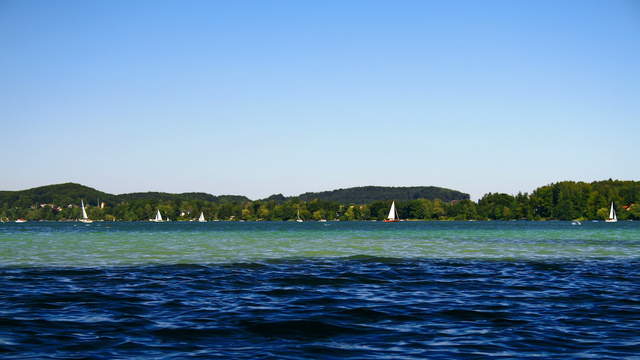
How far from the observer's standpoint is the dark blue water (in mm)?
16281

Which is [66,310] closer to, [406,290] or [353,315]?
[353,315]

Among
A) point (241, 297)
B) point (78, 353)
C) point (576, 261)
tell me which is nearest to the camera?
point (78, 353)

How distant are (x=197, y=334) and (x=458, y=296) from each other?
1264 cm

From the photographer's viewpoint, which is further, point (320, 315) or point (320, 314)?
point (320, 314)

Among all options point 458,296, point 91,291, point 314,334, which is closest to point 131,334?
point 314,334

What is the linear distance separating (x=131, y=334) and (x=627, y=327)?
14.7 meters

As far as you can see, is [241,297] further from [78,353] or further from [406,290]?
[78,353]

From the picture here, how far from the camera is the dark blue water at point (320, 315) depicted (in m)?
16.3

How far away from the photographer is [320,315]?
21.5 m

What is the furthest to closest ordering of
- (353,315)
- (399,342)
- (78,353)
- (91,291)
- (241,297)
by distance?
(91,291) → (241,297) → (353,315) → (399,342) → (78,353)

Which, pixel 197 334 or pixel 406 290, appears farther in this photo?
pixel 406 290

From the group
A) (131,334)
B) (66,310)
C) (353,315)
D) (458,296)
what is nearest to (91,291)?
(66,310)

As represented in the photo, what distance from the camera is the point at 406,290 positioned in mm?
28844

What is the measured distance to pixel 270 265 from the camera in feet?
146
